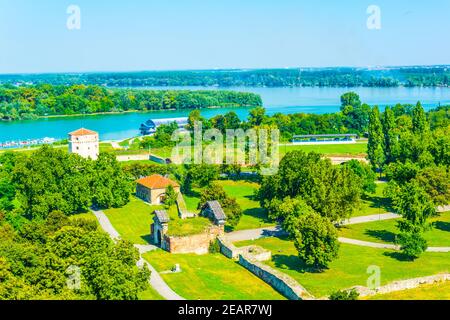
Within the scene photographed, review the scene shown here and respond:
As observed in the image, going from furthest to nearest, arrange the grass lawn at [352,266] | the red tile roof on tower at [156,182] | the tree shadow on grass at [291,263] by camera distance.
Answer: the red tile roof on tower at [156,182] < the tree shadow on grass at [291,263] < the grass lawn at [352,266]

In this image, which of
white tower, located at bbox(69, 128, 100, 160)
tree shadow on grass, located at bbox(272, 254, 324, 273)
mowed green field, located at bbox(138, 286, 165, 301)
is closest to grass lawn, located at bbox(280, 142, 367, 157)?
white tower, located at bbox(69, 128, 100, 160)

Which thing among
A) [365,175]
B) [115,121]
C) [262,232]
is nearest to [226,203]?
[262,232]

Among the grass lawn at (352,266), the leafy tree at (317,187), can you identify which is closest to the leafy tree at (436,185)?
the leafy tree at (317,187)

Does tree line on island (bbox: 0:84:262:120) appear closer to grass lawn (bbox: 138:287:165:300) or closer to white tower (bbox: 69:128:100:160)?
white tower (bbox: 69:128:100:160)

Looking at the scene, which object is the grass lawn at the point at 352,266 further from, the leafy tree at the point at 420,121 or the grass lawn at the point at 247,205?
the leafy tree at the point at 420,121

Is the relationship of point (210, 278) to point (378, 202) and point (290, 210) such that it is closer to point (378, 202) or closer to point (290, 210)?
point (290, 210)
